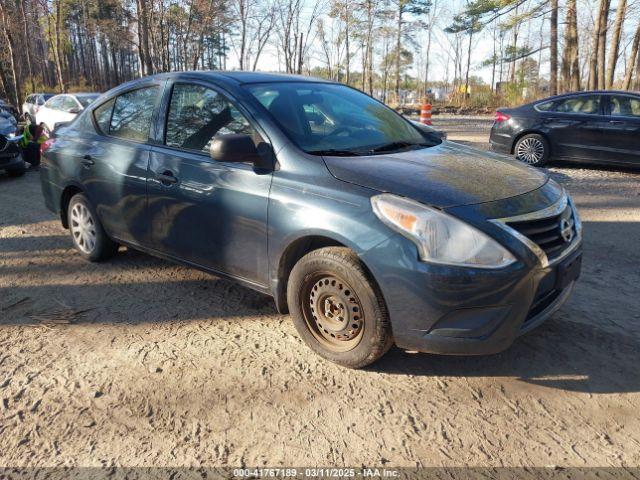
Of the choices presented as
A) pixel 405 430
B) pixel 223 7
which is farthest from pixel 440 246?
pixel 223 7

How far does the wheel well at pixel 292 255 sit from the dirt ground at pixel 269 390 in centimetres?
33

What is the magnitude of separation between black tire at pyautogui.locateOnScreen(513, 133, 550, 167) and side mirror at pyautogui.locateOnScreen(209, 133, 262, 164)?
7.61 metres

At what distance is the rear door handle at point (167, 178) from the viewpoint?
3.51 m

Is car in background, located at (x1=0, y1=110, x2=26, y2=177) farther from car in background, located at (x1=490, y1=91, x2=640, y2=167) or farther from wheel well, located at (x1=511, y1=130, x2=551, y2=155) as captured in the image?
wheel well, located at (x1=511, y1=130, x2=551, y2=155)

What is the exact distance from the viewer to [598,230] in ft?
18.2

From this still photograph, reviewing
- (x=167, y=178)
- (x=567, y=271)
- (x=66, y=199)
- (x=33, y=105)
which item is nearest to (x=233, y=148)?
(x=167, y=178)

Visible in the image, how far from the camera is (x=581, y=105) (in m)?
9.06

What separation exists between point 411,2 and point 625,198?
39735 millimetres

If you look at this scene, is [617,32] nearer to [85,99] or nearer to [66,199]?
[85,99]

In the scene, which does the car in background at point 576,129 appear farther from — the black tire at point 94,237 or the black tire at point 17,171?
the black tire at point 17,171

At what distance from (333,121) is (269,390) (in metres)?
1.82

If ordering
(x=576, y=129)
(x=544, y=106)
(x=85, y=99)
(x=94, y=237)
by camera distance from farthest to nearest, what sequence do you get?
(x=85, y=99) < (x=544, y=106) < (x=576, y=129) < (x=94, y=237)

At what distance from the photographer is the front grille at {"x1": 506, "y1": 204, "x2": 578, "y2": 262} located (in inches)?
101

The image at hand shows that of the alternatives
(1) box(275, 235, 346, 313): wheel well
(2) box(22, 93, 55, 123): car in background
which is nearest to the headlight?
(1) box(275, 235, 346, 313): wheel well
